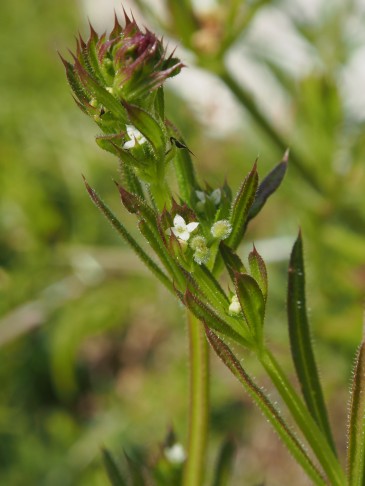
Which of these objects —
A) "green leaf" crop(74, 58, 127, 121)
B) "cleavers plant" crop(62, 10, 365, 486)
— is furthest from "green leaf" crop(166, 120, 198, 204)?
"green leaf" crop(74, 58, 127, 121)

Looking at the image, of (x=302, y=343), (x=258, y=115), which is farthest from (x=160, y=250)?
(x=258, y=115)

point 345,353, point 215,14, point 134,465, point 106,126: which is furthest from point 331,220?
point 106,126

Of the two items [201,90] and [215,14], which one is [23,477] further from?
[201,90]

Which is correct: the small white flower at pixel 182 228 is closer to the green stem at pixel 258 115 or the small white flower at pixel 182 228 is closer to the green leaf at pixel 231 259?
the green leaf at pixel 231 259

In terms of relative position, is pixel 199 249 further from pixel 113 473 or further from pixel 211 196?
pixel 113 473

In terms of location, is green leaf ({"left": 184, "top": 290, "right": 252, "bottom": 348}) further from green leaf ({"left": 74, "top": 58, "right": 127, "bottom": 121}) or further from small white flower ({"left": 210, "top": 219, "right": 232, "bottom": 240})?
green leaf ({"left": 74, "top": 58, "right": 127, "bottom": 121})

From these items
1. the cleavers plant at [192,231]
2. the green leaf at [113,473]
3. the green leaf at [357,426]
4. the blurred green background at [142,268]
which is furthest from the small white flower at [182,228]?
the blurred green background at [142,268]
